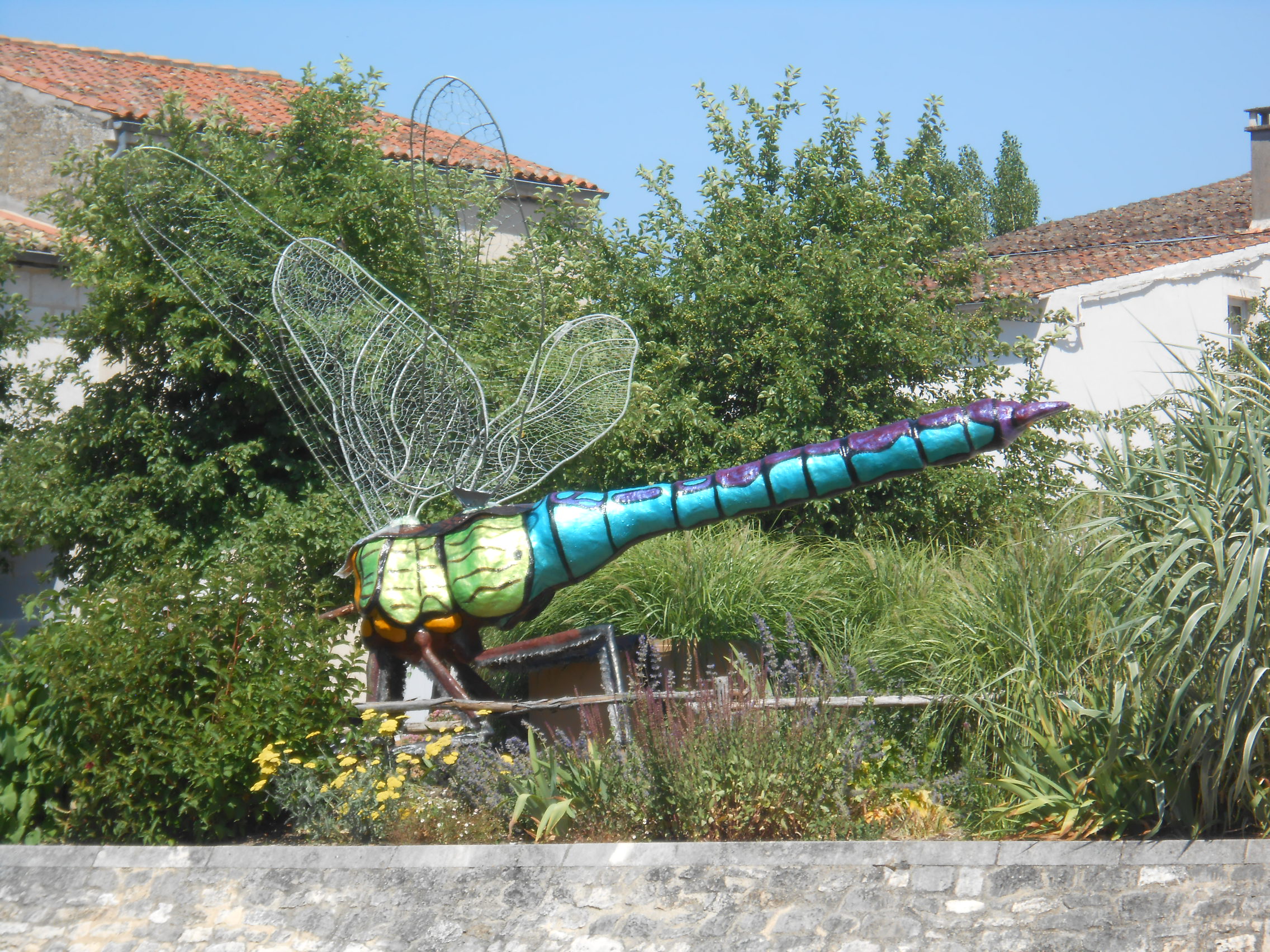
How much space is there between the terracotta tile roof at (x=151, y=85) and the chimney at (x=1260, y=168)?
34.5ft

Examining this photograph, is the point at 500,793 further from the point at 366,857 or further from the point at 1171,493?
the point at 1171,493

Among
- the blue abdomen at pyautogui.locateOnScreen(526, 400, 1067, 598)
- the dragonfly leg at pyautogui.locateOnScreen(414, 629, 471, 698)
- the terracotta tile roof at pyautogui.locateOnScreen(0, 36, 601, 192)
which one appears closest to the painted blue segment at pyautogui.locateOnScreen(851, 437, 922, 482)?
the blue abdomen at pyautogui.locateOnScreen(526, 400, 1067, 598)

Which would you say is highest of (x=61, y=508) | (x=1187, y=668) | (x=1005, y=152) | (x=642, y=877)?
(x=1005, y=152)

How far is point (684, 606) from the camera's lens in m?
7.92

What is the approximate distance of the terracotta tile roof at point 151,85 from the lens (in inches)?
548

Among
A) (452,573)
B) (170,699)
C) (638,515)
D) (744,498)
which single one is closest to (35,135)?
(170,699)

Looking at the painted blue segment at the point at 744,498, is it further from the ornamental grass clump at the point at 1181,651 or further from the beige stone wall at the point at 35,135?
the beige stone wall at the point at 35,135

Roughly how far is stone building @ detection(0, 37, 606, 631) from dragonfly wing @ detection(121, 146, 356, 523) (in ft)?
7.17

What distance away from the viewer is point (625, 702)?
630 centimetres

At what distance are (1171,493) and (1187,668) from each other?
2.31 ft

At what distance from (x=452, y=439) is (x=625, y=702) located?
2.08 meters

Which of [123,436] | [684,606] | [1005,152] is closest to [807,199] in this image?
[684,606]

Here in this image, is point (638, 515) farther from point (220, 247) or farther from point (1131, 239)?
point (1131, 239)

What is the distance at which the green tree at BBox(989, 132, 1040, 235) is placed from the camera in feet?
95.7
